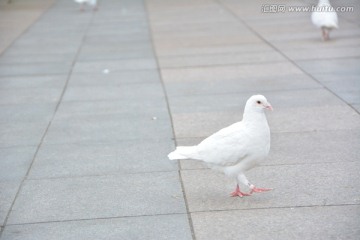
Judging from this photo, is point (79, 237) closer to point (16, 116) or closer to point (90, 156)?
point (90, 156)

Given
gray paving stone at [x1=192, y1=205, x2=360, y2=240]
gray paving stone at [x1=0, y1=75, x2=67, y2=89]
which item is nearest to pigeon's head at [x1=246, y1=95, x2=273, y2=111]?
gray paving stone at [x1=192, y1=205, x2=360, y2=240]

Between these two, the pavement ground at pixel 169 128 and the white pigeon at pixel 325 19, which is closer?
the pavement ground at pixel 169 128

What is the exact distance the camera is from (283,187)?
7.20 m

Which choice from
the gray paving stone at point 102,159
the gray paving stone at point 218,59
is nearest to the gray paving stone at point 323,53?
the gray paving stone at point 218,59

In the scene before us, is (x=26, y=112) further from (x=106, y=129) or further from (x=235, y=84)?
(x=235, y=84)

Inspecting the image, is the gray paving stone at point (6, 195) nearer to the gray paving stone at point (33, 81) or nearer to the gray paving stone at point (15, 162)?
the gray paving stone at point (15, 162)

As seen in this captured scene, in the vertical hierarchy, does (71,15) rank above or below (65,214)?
below

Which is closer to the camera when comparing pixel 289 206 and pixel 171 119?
pixel 289 206

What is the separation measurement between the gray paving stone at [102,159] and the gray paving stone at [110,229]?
1467 mm

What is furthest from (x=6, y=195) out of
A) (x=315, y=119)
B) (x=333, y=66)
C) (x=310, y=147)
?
(x=333, y=66)

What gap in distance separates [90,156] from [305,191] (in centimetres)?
273

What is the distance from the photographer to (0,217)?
6.72 m

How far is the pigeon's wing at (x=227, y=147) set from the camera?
672 cm

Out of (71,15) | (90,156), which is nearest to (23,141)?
(90,156)
